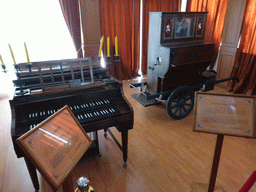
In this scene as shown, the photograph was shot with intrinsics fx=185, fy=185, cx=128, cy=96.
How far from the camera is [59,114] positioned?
1133 millimetres

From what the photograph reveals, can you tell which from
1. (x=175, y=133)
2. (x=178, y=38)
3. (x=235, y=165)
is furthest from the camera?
(x=178, y=38)

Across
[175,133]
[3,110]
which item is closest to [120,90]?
[175,133]

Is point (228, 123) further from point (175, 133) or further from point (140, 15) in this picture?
point (140, 15)

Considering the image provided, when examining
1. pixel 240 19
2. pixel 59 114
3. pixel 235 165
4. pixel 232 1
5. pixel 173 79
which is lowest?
pixel 235 165

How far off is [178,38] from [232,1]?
1810 mm

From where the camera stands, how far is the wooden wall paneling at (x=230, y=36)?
3.93 metres

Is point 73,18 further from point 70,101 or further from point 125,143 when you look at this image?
point 125,143

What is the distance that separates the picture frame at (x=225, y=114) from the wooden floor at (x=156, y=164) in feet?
→ 3.05

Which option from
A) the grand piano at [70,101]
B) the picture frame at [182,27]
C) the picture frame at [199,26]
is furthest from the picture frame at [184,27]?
the grand piano at [70,101]

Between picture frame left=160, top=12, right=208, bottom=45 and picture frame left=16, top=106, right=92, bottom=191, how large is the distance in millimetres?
2524

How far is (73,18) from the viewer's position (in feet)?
13.2

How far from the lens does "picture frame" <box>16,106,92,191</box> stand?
34.6 inches

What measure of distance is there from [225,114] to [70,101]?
141 cm

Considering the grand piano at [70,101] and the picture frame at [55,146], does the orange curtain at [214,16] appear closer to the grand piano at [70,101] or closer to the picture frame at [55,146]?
the grand piano at [70,101]
